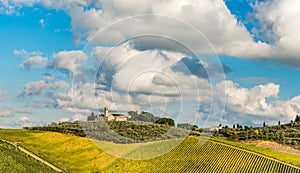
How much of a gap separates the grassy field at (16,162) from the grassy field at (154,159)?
6.97 metres

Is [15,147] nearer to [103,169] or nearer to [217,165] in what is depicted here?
[103,169]

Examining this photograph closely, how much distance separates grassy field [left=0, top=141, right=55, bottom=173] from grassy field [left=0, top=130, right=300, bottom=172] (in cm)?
697

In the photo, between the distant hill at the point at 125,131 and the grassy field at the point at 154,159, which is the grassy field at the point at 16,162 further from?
the distant hill at the point at 125,131

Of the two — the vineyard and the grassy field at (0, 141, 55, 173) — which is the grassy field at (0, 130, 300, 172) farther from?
the grassy field at (0, 141, 55, 173)

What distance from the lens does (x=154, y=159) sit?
11012 cm

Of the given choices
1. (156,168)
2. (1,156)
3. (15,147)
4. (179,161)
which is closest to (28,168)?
(1,156)

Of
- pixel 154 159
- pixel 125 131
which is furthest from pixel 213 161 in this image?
pixel 125 131

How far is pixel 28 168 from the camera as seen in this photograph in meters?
89.1

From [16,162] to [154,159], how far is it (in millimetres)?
34336

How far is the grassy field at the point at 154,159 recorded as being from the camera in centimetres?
10031

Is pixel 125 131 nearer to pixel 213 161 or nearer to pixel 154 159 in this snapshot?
pixel 154 159

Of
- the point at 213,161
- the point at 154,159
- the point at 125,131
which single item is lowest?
the point at 154,159

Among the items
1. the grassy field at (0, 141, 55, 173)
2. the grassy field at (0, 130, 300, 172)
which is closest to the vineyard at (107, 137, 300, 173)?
the grassy field at (0, 130, 300, 172)

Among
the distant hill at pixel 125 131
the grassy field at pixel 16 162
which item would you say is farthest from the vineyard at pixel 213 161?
the grassy field at pixel 16 162
